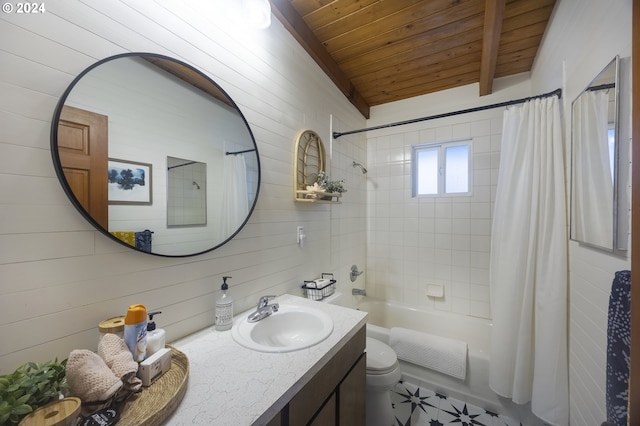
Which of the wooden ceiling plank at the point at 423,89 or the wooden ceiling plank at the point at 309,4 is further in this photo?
the wooden ceiling plank at the point at 423,89

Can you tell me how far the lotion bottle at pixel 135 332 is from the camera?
708 millimetres

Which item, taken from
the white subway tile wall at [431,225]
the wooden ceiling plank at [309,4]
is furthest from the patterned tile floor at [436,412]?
the wooden ceiling plank at [309,4]

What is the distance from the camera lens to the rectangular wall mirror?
2.65ft

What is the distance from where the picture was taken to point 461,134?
7.48 feet

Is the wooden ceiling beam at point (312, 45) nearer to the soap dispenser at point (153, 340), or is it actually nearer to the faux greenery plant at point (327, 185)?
the faux greenery plant at point (327, 185)

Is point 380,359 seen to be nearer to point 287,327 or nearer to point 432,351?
point 432,351

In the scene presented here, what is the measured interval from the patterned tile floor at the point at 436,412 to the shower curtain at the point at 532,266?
237 mm

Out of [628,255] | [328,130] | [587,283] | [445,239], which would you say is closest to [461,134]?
[445,239]

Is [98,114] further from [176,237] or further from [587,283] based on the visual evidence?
[587,283]

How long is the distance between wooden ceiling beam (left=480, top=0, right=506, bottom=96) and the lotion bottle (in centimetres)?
224

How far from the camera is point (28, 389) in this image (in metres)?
0.49

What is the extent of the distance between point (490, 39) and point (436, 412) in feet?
8.51

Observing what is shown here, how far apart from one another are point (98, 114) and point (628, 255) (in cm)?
182

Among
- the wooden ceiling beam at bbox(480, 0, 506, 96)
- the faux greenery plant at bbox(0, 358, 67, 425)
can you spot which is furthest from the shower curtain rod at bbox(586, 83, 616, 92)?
the faux greenery plant at bbox(0, 358, 67, 425)
